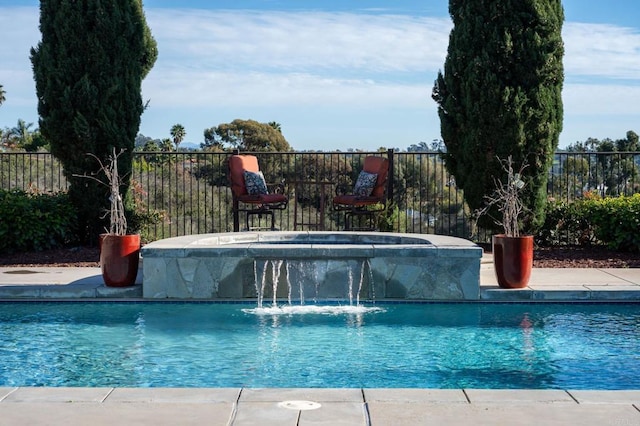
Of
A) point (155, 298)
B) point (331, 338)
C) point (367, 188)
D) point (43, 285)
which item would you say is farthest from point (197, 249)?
point (367, 188)

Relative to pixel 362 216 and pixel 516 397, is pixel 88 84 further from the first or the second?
pixel 516 397

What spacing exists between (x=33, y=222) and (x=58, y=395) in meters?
7.72

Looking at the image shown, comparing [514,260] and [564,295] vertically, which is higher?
[514,260]

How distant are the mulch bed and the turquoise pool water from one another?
2.44m

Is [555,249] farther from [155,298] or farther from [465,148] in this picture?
[155,298]

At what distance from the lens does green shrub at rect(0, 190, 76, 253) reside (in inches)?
450

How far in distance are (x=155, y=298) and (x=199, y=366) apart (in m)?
2.73

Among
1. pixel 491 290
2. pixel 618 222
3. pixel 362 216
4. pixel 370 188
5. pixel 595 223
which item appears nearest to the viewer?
pixel 491 290

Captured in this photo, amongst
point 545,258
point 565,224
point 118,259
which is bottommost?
point 545,258

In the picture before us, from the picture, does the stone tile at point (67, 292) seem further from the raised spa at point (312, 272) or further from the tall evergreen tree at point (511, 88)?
the tall evergreen tree at point (511, 88)

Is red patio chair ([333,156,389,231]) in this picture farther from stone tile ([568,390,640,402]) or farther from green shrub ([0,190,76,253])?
stone tile ([568,390,640,402])

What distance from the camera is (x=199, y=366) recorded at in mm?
5730

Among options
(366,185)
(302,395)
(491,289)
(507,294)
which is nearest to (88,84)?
(366,185)

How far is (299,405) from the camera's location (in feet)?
13.6
